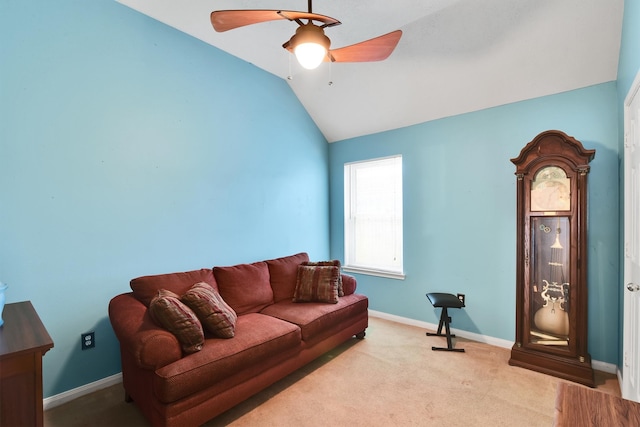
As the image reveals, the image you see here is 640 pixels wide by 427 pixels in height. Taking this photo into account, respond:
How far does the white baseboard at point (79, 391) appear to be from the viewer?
7.14 feet

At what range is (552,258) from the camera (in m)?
2.66

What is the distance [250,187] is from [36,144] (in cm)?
177

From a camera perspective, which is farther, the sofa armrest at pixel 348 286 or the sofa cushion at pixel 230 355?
the sofa armrest at pixel 348 286

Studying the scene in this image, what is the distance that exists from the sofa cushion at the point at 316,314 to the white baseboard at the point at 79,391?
1255 mm

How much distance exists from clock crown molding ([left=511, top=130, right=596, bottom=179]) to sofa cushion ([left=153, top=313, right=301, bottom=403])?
2.38 m

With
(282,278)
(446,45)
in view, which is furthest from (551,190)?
(282,278)

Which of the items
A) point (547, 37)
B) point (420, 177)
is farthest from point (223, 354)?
point (547, 37)

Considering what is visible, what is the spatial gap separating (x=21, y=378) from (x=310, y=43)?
2072 millimetres

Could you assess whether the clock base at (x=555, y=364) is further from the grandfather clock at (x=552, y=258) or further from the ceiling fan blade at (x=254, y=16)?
the ceiling fan blade at (x=254, y=16)

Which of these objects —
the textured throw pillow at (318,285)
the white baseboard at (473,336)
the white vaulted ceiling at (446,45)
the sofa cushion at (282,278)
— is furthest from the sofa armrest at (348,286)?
the white vaulted ceiling at (446,45)

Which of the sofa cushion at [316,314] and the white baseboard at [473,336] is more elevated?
the sofa cushion at [316,314]

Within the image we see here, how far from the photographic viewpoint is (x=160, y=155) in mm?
2736

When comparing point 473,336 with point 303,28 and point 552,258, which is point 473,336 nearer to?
point 552,258

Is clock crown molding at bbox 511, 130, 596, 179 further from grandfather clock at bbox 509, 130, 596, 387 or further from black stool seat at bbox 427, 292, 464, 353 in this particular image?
black stool seat at bbox 427, 292, 464, 353
